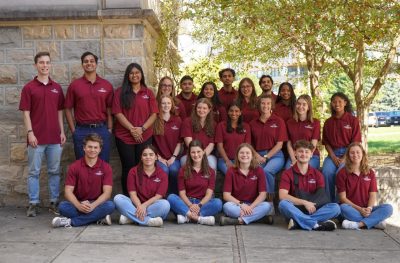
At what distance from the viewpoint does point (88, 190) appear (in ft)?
21.8

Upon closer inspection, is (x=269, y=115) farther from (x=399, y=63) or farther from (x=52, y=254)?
(x=399, y=63)

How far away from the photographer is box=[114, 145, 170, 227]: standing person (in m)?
6.52

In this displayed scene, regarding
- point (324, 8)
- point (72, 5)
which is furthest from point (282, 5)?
point (72, 5)

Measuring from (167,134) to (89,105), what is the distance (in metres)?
1.12

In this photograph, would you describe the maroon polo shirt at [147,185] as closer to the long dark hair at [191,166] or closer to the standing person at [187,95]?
the long dark hair at [191,166]

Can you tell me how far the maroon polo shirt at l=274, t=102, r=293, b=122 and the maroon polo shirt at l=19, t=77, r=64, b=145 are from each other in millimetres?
3082

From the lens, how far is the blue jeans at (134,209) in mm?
6520

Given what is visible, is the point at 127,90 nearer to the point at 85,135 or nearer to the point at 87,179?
the point at 85,135

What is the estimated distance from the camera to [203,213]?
22.3 ft

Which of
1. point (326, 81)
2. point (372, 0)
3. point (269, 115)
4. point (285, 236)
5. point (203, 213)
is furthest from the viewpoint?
A: point (326, 81)

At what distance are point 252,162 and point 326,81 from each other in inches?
371

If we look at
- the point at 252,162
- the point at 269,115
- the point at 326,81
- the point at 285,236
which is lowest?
the point at 285,236

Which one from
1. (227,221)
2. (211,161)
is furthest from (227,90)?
(227,221)

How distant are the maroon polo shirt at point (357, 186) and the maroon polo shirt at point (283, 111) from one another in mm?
1558
